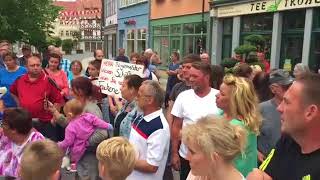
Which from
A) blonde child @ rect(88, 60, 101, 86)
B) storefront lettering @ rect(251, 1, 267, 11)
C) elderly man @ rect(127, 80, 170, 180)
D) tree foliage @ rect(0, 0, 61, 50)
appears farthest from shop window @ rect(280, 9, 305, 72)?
tree foliage @ rect(0, 0, 61, 50)

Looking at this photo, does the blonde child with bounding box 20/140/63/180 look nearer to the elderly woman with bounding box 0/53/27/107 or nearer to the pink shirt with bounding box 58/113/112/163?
the pink shirt with bounding box 58/113/112/163

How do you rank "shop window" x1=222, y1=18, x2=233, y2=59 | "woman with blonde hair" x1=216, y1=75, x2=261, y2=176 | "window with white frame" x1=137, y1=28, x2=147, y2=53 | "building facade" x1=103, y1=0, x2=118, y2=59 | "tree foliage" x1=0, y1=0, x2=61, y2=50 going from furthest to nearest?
"building facade" x1=103, y1=0, x2=118, y2=59
"window with white frame" x1=137, y1=28, x2=147, y2=53
"tree foliage" x1=0, y1=0, x2=61, y2=50
"shop window" x1=222, y1=18, x2=233, y2=59
"woman with blonde hair" x1=216, y1=75, x2=261, y2=176

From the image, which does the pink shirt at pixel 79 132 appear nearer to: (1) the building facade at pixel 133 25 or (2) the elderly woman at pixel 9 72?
(2) the elderly woman at pixel 9 72

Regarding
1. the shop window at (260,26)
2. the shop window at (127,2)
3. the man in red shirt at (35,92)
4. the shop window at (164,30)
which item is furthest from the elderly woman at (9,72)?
the shop window at (127,2)

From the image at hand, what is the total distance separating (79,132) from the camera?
15.0ft

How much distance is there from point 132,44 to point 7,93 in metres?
29.3

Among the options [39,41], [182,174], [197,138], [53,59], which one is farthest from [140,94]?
[39,41]

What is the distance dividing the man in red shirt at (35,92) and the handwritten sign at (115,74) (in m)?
1.05

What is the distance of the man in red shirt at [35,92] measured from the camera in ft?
19.4

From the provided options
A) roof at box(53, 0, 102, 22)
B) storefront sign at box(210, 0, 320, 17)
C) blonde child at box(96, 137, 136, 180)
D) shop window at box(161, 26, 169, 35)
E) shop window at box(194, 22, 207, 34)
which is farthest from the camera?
roof at box(53, 0, 102, 22)

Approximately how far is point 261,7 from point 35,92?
11.8 m

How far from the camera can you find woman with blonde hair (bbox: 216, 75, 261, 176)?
10.9ft

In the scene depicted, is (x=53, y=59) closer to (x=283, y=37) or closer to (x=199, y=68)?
(x=199, y=68)

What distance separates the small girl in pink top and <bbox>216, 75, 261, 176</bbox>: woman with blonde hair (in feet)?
5.23
